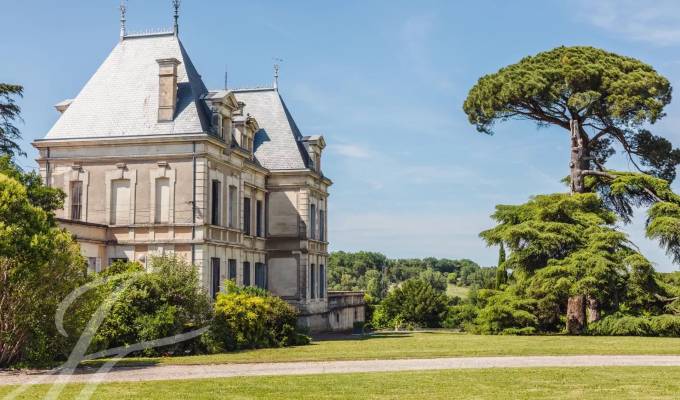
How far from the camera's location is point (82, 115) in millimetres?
34719

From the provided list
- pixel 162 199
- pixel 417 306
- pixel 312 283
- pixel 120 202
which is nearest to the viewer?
pixel 162 199

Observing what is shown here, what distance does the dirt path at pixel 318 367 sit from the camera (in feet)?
59.4

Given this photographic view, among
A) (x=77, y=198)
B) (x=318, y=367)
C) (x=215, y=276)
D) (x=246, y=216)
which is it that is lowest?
(x=318, y=367)

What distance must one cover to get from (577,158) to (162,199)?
2072 centimetres

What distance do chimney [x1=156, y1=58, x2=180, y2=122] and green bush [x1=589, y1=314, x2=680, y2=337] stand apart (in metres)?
20.8

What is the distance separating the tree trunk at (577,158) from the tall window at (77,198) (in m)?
23.5

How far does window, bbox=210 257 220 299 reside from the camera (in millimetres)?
34281

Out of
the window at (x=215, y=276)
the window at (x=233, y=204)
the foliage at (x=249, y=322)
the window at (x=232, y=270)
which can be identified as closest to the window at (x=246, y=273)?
the window at (x=232, y=270)

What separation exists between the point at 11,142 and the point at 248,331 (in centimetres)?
1761

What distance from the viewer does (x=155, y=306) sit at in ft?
84.4

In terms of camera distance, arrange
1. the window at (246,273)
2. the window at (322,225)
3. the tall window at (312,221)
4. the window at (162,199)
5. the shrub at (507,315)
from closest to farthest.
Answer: the window at (162,199) < the shrub at (507,315) < the window at (246,273) < the tall window at (312,221) < the window at (322,225)

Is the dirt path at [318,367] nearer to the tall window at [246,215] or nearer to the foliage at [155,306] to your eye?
the foliage at [155,306]

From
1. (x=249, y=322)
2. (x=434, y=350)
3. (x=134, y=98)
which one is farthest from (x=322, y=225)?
(x=434, y=350)

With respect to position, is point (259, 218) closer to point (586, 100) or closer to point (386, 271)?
point (586, 100)
